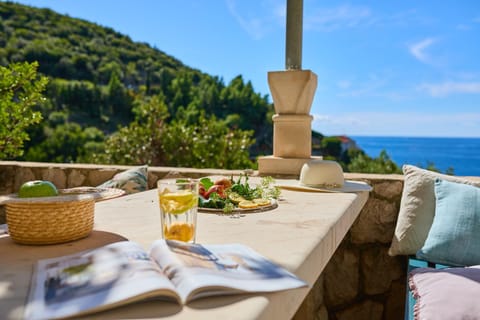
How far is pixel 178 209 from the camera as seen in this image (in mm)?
809

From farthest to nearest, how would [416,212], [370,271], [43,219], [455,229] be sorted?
[370,271] → [416,212] → [455,229] → [43,219]

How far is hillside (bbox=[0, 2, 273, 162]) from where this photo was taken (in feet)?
64.9

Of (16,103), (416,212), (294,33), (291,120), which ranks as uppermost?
(294,33)

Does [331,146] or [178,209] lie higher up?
[178,209]

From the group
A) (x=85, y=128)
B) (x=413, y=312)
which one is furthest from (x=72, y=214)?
(x=85, y=128)

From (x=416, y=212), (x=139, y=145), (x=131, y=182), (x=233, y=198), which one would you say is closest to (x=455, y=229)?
(x=416, y=212)

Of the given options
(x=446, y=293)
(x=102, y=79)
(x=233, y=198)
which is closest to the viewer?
(x=446, y=293)

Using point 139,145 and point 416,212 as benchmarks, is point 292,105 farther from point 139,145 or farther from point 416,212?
point 139,145

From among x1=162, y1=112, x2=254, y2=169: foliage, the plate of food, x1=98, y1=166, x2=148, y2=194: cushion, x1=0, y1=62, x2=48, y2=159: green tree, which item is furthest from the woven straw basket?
x1=162, y1=112, x2=254, y2=169: foliage

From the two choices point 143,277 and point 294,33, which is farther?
point 294,33

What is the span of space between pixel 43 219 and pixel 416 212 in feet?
4.73

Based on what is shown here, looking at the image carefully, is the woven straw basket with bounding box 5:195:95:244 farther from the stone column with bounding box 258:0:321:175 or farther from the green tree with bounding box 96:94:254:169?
the green tree with bounding box 96:94:254:169

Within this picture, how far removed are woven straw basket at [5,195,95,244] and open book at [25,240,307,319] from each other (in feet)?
0.42

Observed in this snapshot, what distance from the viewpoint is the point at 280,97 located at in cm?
216
